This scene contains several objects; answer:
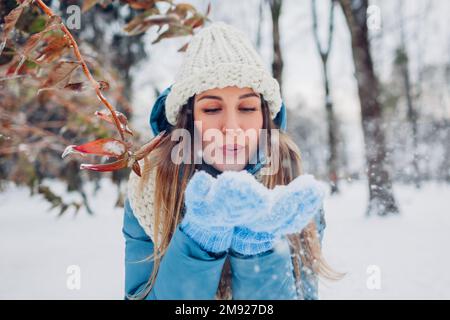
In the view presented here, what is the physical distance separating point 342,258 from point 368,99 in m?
2.00

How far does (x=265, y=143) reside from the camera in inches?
33.7

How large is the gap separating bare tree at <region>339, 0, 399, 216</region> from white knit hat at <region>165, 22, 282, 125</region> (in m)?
2.29

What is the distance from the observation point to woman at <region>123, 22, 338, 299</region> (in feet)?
1.70

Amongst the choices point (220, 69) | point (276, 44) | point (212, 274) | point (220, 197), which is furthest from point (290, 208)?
point (276, 44)

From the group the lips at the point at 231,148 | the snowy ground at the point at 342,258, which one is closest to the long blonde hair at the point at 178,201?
the lips at the point at 231,148

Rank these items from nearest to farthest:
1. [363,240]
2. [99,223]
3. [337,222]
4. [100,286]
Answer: [100,286] < [363,240] < [337,222] < [99,223]

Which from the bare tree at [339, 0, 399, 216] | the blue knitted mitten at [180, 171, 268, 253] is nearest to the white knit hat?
the blue knitted mitten at [180, 171, 268, 253]

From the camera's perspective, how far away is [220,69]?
733 mm

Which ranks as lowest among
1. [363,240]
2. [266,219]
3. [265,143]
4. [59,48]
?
[363,240]
